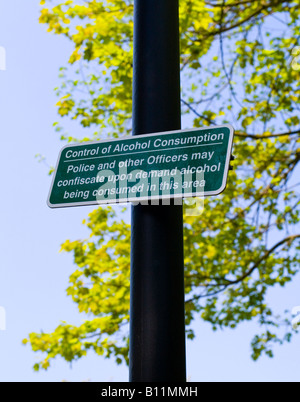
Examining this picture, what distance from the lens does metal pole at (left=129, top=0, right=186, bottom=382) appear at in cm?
196

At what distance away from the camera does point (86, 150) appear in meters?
2.40

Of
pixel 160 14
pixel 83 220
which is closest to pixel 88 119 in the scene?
pixel 83 220

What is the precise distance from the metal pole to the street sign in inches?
3.3

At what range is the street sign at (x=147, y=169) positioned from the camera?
2.07 meters

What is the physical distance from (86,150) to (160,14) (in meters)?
0.72

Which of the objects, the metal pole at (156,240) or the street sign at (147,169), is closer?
the metal pole at (156,240)

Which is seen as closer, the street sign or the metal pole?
the metal pole

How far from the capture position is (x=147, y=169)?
218 cm

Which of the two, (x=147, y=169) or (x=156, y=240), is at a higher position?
(x=147, y=169)

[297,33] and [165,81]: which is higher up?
[297,33]

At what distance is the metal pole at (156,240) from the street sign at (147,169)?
8cm

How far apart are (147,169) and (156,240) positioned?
0.30 meters

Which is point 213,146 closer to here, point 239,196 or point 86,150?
point 86,150
